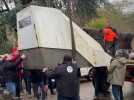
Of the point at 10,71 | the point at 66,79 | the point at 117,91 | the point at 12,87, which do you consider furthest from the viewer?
the point at 12,87

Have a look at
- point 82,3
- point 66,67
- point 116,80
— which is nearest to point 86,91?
point 116,80

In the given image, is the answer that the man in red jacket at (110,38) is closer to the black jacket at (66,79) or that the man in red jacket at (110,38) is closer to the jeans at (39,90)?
the jeans at (39,90)

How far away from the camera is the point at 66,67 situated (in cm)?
1112

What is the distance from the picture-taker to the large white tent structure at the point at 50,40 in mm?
12734

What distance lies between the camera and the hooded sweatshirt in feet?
42.0

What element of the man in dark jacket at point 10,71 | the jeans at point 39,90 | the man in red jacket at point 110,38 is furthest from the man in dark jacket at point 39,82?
the man in red jacket at point 110,38

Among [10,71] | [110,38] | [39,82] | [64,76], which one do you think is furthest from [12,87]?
[110,38]

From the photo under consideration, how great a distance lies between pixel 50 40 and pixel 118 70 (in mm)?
2119

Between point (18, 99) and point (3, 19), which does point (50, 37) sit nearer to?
point (18, 99)

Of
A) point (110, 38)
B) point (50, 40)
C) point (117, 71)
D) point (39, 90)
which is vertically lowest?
point (39, 90)

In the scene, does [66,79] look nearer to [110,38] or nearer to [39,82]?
[39,82]

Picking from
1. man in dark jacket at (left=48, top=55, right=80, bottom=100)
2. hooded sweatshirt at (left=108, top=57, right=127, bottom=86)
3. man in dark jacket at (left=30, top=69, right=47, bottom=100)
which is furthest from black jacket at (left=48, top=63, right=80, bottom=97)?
man in dark jacket at (left=30, top=69, right=47, bottom=100)

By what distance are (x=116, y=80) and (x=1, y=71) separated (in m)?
4.49

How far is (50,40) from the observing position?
1284 centimetres
